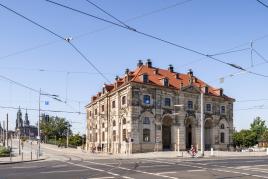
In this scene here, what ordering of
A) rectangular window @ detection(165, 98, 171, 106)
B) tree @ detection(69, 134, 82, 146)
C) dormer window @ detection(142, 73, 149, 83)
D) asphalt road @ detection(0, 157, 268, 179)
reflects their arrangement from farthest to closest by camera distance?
1. tree @ detection(69, 134, 82, 146)
2. rectangular window @ detection(165, 98, 171, 106)
3. dormer window @ detection(142, 73, 149, 83)
4. asphalt road @ detection(0, 157, 268, 179)

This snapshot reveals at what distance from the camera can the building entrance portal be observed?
2487 inches

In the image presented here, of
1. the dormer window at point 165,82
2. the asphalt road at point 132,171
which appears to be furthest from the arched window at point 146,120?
the asphalt road at point 132,171

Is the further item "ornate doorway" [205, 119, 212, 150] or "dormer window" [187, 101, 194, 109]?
"ornate doorway" [205, 119, 212, 150]

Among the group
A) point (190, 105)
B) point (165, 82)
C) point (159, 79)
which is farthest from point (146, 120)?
point (190, 105)

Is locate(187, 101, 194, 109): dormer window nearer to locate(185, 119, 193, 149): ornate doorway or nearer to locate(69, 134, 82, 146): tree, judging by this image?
locate(185, 119, 193, 149): ornate doorway

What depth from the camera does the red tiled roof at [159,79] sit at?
6201cm

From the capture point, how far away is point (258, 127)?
353 ft

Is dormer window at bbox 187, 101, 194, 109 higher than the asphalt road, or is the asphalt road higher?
dormer window at bbox 187, 101, 194, 109

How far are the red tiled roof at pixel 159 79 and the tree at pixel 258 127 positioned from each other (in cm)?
4021

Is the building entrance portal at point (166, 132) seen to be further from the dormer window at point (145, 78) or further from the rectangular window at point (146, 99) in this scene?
the dormer window at point (145, 78)

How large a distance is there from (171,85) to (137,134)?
34.9 ft

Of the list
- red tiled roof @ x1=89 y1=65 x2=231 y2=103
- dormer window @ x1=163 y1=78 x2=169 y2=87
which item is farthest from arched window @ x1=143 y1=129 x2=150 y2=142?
dormer window @ x1=163 y1=78 x2=169 y2=87

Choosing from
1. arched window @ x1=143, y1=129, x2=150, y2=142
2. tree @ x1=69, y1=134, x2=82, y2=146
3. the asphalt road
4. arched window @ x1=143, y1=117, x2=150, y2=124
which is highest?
arched window @ x1=143, y1=117, x2=150, y2=124

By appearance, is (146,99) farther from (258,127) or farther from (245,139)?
(258,127)
